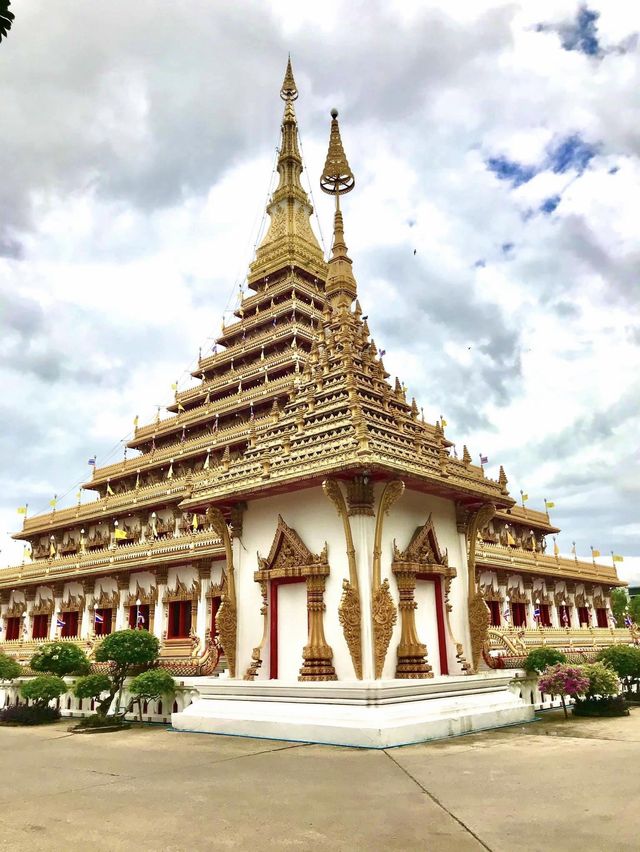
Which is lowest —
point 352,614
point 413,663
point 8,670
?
point 8,670

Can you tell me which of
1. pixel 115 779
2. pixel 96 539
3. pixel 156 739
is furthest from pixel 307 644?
pixel 96 539

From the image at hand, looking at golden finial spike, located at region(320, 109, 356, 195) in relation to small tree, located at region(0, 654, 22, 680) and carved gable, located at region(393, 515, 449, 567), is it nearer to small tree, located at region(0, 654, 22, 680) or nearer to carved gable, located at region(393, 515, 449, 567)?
carved gable, located at region(393, 515, 449, 567)

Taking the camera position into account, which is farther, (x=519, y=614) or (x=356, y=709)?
(x=519, y=614)

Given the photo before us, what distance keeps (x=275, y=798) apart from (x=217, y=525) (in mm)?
8454

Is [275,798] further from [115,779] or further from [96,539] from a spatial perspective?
[96,539]

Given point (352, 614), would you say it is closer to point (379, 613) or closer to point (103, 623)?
point (379, 613)

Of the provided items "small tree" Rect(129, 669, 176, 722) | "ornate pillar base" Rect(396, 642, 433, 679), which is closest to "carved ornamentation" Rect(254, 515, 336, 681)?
"ornate pillar base" Rect(396, 642, 433, 679)

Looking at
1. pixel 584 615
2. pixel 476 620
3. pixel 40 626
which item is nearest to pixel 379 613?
pixel 476 620

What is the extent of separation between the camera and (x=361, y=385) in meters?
16.0

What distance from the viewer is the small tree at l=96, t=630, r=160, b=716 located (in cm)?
1599

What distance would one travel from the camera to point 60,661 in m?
17.8

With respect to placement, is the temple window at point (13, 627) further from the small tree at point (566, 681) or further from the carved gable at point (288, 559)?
the small tree at point (566, 681)

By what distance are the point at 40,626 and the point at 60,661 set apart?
62.4ft

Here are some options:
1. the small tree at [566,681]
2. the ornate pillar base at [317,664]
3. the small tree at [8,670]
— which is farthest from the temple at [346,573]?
the small tree at [8,670]
